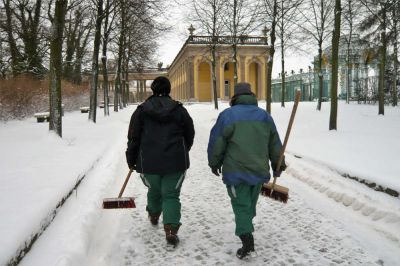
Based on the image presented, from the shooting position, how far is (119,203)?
186 inches

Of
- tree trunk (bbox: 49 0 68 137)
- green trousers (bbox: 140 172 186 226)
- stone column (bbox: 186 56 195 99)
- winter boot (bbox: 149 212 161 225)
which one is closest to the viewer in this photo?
green trousers (bbox: 140 172 186 226)

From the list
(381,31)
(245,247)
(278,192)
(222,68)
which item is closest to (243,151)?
(278,192)

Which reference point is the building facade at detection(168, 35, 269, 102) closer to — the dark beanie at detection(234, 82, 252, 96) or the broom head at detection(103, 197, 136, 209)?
the broom head at detection(103, 197, 136, 209)

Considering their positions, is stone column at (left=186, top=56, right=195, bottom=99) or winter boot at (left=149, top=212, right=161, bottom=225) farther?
stone column at (left=186, top=56, right=195, bottom=99)

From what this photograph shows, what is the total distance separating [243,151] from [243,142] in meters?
0.09

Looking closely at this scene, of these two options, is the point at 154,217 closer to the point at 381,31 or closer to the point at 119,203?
the point at 119,203

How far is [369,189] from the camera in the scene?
609cm

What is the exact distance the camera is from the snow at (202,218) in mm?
3992

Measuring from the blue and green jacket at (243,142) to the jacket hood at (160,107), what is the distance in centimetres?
56

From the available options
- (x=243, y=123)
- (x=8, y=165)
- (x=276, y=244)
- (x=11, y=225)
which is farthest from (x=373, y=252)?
(x=8, y=165)

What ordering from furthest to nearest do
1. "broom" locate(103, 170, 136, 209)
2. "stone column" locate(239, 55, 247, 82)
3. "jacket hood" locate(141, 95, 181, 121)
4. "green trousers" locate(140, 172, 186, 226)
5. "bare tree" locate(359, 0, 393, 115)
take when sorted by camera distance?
"stone column" locate(239, 55, 247, 82), "bare tree" locate(359, 0, 393, 115), "broom" locate(103, 170, 136, 209), "green trousers" locate(140, 172, 186, 226), "jacket hood" locate(141, 95, 181, 121)

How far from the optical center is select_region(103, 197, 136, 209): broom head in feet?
15.3

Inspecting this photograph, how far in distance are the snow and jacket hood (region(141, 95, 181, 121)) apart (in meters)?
1.46

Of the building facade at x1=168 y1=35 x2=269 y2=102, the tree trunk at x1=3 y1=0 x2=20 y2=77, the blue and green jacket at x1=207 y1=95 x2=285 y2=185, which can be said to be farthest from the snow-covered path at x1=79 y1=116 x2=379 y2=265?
the building facade at x1=168 y1=35 x2=269 y2=102
